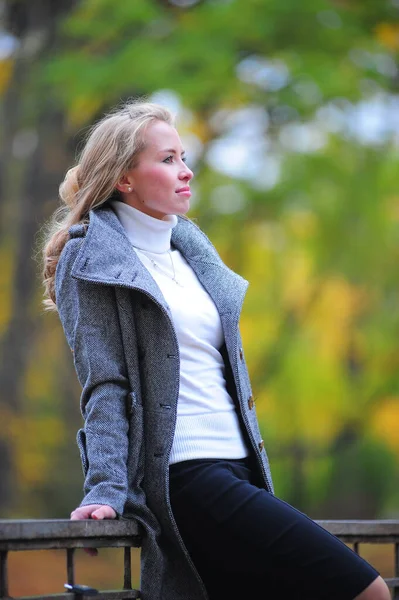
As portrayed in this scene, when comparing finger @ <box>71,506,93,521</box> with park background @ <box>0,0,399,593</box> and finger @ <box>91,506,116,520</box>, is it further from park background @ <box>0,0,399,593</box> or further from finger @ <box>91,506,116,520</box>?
park background @ <box>0,0,399,593</box>

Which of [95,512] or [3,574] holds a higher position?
[95,512]

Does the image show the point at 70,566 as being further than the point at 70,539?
Yes

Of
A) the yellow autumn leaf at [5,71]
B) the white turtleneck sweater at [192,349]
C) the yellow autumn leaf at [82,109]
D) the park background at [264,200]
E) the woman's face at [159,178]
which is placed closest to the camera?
the white turtleneck sweater at [192,349]

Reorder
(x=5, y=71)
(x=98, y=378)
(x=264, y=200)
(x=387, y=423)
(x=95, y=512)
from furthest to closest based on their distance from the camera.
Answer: (x=387, y=423) → (x=5, y=71) → (x=264, y=200) → (x=98, y=378) → (x=95, y=512)

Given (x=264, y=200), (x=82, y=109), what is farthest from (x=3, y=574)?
(x=82, y=109)

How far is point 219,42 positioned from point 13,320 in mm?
5108

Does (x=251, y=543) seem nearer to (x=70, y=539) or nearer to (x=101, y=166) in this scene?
(x=70, y=539)

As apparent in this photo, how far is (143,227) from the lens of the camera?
317cm

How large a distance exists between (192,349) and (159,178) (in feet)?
1.74

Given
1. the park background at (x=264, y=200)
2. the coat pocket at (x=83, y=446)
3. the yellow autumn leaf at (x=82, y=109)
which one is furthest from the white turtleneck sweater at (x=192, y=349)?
the yellow autumn leaf at (x=82, y=109)

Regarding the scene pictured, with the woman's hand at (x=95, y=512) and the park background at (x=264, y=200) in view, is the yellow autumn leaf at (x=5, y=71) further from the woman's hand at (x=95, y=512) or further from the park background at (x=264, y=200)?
the woman's hand at (x=95, y=512)

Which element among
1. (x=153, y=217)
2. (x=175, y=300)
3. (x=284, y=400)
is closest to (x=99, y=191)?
(x=153, y=217)

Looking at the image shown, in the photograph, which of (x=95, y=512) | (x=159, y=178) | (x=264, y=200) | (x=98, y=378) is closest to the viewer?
(x=95, y=512)

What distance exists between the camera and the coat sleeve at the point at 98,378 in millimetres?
2809
